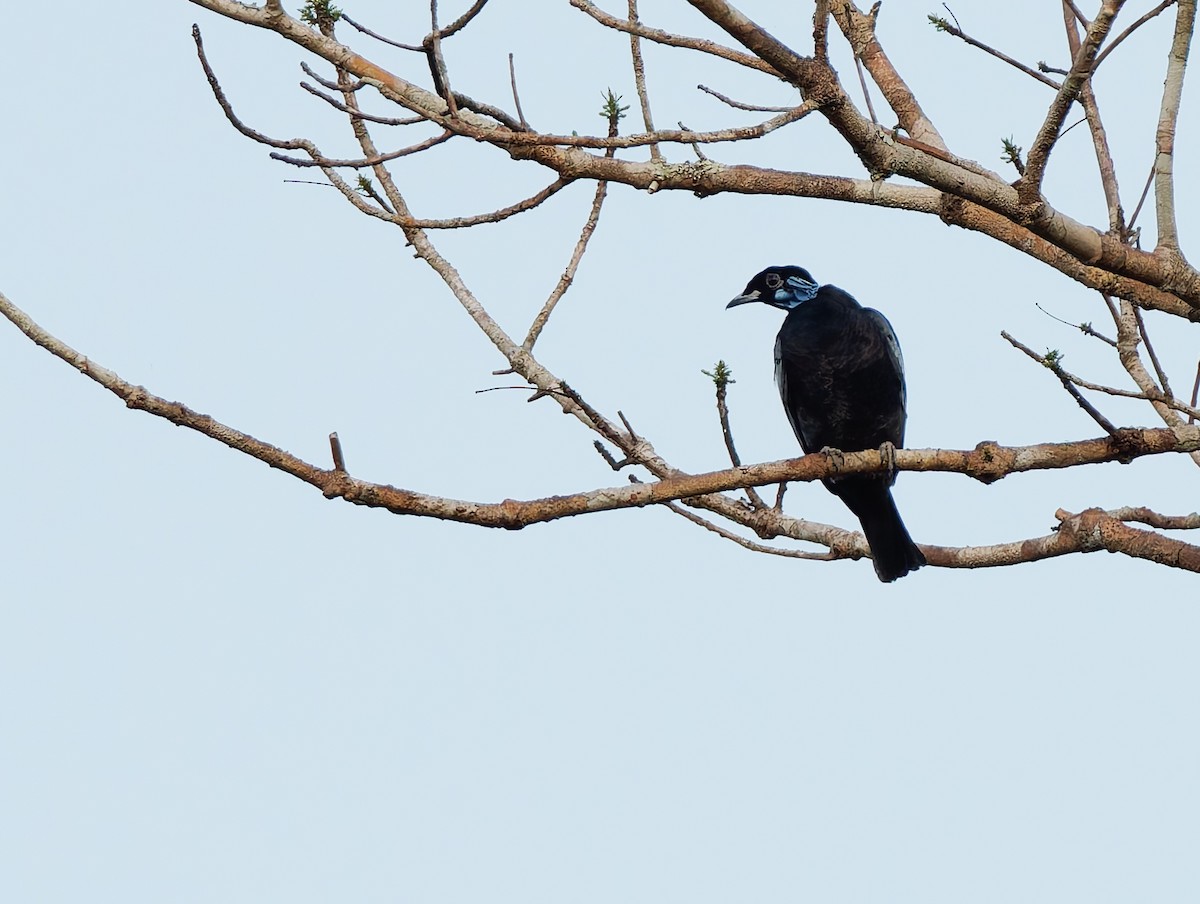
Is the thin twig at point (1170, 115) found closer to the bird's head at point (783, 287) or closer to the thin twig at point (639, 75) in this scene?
the thin twig at point (639, 75)

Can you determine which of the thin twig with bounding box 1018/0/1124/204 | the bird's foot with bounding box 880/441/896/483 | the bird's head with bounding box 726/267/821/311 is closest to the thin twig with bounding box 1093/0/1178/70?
the thin twig with bounding box 1018/0/1124/204

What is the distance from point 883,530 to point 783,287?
144 centimetres

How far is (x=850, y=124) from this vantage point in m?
2.88

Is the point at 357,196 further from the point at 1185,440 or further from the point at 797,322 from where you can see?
the point at 1185,440

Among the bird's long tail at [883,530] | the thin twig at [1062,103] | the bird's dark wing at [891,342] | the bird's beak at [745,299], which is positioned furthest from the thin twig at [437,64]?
the bird's beak at [745,299]

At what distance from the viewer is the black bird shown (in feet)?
18.7

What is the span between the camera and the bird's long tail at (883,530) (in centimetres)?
549

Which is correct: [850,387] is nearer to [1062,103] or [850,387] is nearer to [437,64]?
[1062,103]

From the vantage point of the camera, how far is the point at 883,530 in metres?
5.61

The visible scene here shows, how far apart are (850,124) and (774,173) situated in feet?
1.11

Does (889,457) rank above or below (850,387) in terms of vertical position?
below

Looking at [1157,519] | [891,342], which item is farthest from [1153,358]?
[891,342]

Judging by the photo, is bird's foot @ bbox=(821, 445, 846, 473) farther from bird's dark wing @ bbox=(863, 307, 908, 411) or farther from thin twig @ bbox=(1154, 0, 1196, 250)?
bird's dark wing @ bbox=(863, 307, 908, 411)

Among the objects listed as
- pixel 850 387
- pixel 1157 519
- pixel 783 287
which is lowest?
pixel 1157 519
